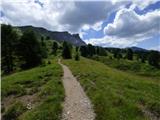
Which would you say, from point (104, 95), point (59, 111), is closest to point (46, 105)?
point (59, 111)

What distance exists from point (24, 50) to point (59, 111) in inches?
2057

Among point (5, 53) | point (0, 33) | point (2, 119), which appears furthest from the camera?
point (5, 53)

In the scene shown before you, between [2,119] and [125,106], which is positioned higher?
[125,106]

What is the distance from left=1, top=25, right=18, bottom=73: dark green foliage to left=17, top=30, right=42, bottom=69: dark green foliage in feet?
7.44

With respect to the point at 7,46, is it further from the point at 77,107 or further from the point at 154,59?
the point at 154,59

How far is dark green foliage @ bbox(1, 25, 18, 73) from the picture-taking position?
68.1 metres

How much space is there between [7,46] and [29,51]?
241 inches

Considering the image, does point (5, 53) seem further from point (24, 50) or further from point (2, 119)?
point (2, 119)

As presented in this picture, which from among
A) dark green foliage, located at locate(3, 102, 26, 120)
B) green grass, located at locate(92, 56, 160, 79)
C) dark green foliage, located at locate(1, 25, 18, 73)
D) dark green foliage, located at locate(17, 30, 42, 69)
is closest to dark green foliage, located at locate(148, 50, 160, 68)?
green grass, located at locate(92, 56, 160, 79)

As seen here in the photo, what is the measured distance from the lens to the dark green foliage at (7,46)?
6806 cm

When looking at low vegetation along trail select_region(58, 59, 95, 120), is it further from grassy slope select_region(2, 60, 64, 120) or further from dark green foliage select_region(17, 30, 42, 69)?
dark green foliage select_region(17, 30, 42, 69)

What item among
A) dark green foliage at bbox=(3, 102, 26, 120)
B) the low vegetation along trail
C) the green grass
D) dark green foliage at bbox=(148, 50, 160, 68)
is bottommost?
the green grass

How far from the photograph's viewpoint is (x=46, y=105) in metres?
21.1

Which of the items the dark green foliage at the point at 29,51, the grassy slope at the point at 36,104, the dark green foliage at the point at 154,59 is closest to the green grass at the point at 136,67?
the dark green foliage at the point at 154,59
